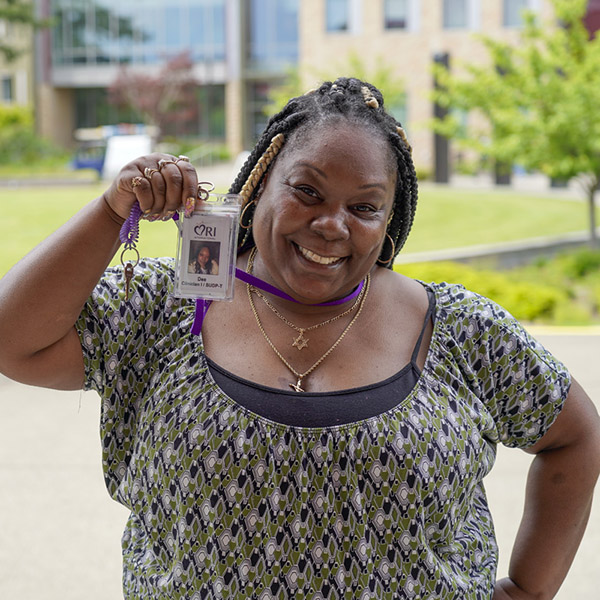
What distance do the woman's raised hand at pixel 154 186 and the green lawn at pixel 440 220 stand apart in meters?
11.0

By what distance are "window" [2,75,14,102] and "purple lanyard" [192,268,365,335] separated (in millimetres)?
41688

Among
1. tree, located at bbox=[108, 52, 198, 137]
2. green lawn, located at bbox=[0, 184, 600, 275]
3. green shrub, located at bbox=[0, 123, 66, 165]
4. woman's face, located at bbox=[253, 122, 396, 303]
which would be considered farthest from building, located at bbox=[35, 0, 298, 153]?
woman's face, located at bbox=[253, 122, 396, 303]

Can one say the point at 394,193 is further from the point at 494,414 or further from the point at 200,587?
the point at 200,587

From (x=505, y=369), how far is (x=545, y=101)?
11288mm

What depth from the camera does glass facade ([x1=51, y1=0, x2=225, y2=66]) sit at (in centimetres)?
3931

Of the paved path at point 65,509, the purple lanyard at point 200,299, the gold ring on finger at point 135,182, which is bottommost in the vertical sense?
the paved path at point 65,509

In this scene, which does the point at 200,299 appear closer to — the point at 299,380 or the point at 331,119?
the point at 299,380

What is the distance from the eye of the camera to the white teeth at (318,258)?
1.85m

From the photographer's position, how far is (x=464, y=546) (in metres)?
2.01

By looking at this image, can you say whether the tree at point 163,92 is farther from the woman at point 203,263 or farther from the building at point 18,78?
the woman at point 203,263

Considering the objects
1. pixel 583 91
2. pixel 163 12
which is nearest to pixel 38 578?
pixel 583 91

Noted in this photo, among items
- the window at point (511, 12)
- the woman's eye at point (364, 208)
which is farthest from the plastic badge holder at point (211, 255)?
the window at point (511, 12)

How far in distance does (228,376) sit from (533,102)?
1176 centimetres

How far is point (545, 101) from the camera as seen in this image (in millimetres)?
12547
